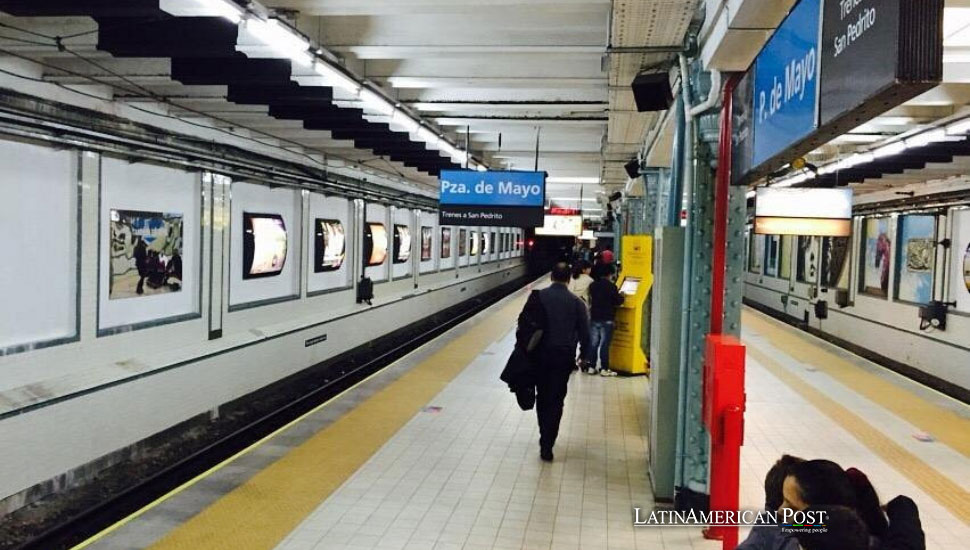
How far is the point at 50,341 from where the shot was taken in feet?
18.3

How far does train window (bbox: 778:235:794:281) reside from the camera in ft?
61.1

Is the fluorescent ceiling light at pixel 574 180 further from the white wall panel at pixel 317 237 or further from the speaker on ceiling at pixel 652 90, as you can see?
the speaker on ceiling at pixel 652 90

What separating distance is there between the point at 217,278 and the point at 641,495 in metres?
5.28

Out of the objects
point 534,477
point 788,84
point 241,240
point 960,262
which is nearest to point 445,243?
point 241,240

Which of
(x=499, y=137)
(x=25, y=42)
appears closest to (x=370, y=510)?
(x=25, y=42)

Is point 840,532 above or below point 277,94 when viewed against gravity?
below

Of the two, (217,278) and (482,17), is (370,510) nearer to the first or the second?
(482,17)

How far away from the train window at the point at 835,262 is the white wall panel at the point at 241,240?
34.2 feet

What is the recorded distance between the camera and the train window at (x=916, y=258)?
432 inches

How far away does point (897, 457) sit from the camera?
614cm

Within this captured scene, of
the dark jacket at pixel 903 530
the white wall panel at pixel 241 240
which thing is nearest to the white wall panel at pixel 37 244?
the white wall panel at pixel 241 240

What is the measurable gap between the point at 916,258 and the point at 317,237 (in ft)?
30.1

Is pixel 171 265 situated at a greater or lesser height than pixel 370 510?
greater

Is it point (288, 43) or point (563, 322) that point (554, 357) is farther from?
point (288, 43)
